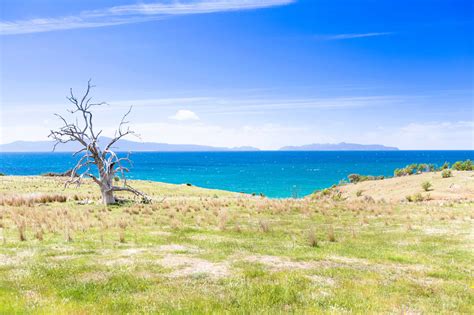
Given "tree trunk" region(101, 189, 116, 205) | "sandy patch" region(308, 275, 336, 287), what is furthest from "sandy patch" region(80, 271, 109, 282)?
"tree trunk" region(101, 189, 116, 205)

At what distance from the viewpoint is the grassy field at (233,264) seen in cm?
953

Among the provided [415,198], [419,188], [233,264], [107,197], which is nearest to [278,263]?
[233,264]

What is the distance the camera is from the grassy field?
9531 mm

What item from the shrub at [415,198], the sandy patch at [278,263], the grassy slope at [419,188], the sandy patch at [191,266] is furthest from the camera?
the grassy slope at [419,188]

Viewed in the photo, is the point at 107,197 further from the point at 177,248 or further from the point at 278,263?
the point at 278,263

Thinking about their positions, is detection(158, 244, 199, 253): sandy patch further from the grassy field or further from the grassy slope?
the grassy slope

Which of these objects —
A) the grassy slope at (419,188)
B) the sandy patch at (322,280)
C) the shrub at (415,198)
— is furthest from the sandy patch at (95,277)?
the grassy slope at (419,188)

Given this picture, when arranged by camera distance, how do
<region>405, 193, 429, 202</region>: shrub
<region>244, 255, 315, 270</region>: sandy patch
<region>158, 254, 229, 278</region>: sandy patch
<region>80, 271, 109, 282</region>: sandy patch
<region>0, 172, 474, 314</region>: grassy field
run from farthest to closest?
<region>405, 193, 429, 202</region>: shrub, <region>244, 255, 315, 270</region>: sandy patch, <region>158, 254, 229, 278</region>: sandy patch, <region>80, 271, 109, 282</region>: sandy patch, <region>0, 172, 474, 314</region>: grassy field

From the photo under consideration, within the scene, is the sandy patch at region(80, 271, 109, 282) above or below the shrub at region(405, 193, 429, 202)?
above

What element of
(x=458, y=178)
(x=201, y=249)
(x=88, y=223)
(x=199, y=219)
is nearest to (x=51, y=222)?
(x=88, y=223)

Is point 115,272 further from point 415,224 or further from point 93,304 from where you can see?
point 415,224

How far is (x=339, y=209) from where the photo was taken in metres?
33.0

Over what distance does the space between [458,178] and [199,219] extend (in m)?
39.7

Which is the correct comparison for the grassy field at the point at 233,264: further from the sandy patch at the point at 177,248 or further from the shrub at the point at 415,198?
the shrub at the point at 415,198
